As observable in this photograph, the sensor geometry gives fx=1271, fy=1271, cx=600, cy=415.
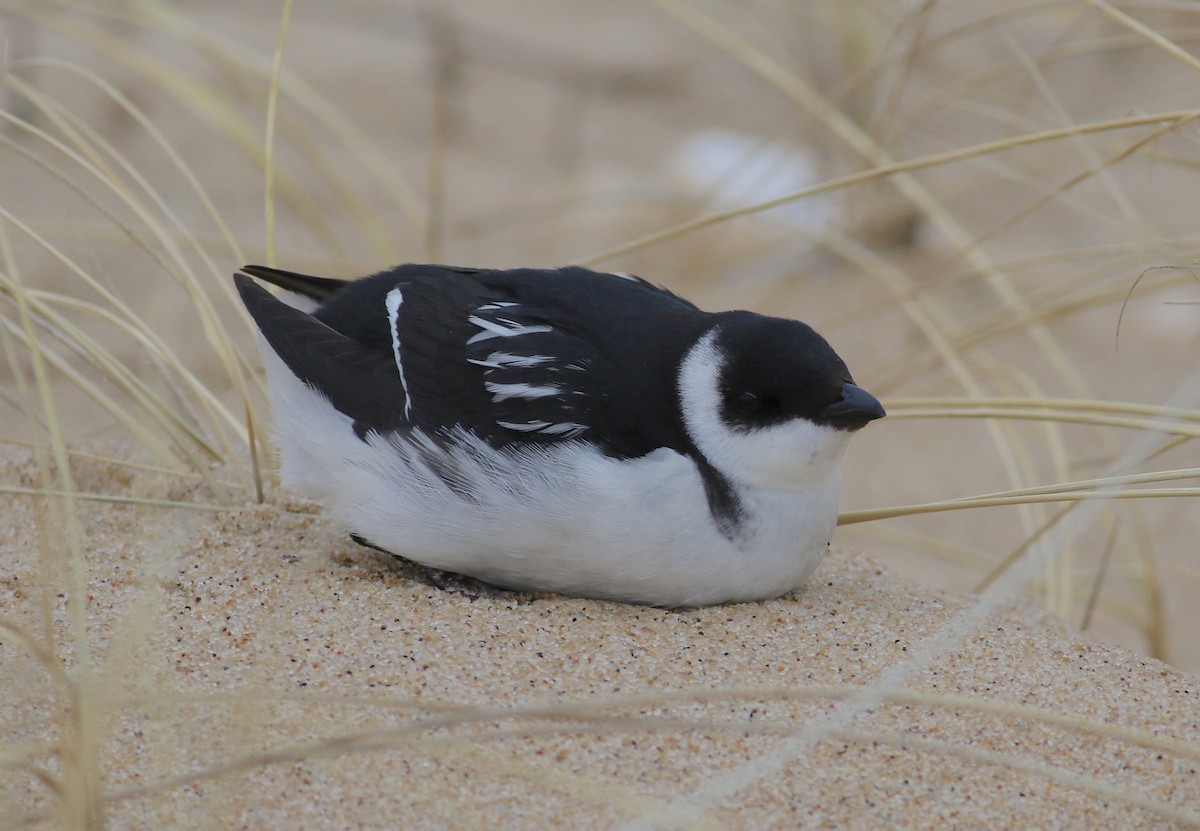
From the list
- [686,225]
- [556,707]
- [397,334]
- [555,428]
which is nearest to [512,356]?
[555,428]

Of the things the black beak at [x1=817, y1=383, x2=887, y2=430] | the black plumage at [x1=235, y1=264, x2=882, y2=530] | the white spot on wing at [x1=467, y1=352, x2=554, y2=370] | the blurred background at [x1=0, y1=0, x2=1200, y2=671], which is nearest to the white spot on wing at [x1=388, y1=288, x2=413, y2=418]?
the black plumage at [x1=235, y1=264, x2=882, y2=530]

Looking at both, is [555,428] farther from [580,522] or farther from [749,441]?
[749,441]

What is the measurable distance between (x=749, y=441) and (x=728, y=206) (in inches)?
120

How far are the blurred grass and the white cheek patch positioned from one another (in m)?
0.18

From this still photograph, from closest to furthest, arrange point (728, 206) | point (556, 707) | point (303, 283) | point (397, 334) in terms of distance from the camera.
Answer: point (556, 707) → point (397, 334) → point (303, 283) → point (728, 206)

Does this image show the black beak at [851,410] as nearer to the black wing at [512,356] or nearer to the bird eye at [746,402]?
the bird eye at [746,402]

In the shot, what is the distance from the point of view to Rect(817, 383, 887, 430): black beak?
243cm

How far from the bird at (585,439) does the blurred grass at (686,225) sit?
259mm

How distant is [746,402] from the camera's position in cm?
254

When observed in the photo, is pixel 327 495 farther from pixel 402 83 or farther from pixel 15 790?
pixel 402 83

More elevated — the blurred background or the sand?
the blurred background

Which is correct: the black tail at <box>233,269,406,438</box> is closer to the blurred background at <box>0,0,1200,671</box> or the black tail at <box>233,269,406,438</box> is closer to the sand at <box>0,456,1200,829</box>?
the blurred background at <box>0,0,1200,671</box>

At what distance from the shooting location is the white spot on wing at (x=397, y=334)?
263cm

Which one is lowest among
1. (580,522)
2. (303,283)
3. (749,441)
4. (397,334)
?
(580,522)
